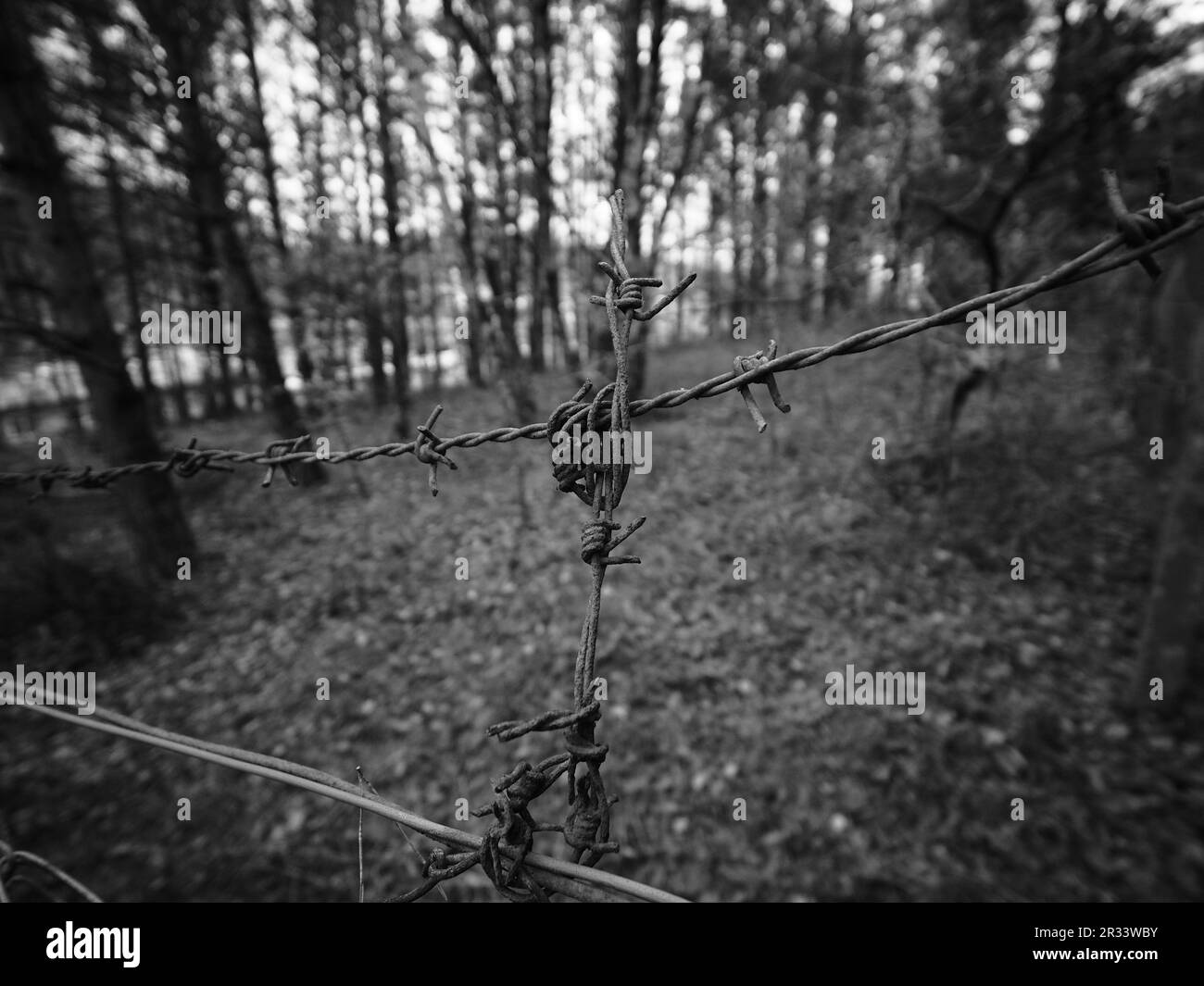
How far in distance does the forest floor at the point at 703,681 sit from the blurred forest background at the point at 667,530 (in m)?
0.03

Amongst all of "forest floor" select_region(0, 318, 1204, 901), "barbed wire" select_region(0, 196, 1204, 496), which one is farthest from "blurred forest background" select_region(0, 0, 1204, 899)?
"barbed wire" select_region(0, 196, 1204, 496)

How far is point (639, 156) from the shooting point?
7.71 meters

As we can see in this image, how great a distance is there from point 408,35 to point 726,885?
8522 millimetres

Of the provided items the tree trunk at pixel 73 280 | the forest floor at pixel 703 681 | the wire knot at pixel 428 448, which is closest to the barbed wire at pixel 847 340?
the wire knot at pixel 428 448

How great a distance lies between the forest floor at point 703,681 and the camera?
10.7 ft

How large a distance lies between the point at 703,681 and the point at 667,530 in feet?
7.68

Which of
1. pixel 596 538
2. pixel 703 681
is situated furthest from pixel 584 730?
pixel 703 681

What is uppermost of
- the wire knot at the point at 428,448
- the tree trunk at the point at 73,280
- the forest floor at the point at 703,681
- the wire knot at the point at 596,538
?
the tree trunk at the point at 73,280

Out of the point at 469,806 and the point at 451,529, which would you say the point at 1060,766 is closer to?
the point at 469,806

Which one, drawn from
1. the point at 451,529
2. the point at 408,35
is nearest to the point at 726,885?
the point at 451,529

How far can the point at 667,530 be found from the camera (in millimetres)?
6414

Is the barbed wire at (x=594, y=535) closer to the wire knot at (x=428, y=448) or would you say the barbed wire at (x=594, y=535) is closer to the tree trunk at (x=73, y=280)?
the wire knot at (x=428, y=448)

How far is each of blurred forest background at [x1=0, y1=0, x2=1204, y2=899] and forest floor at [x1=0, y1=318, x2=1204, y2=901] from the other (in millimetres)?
31

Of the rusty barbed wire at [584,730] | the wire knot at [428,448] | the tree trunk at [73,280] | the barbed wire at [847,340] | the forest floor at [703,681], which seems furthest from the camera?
the tree trunk at [73,280]
